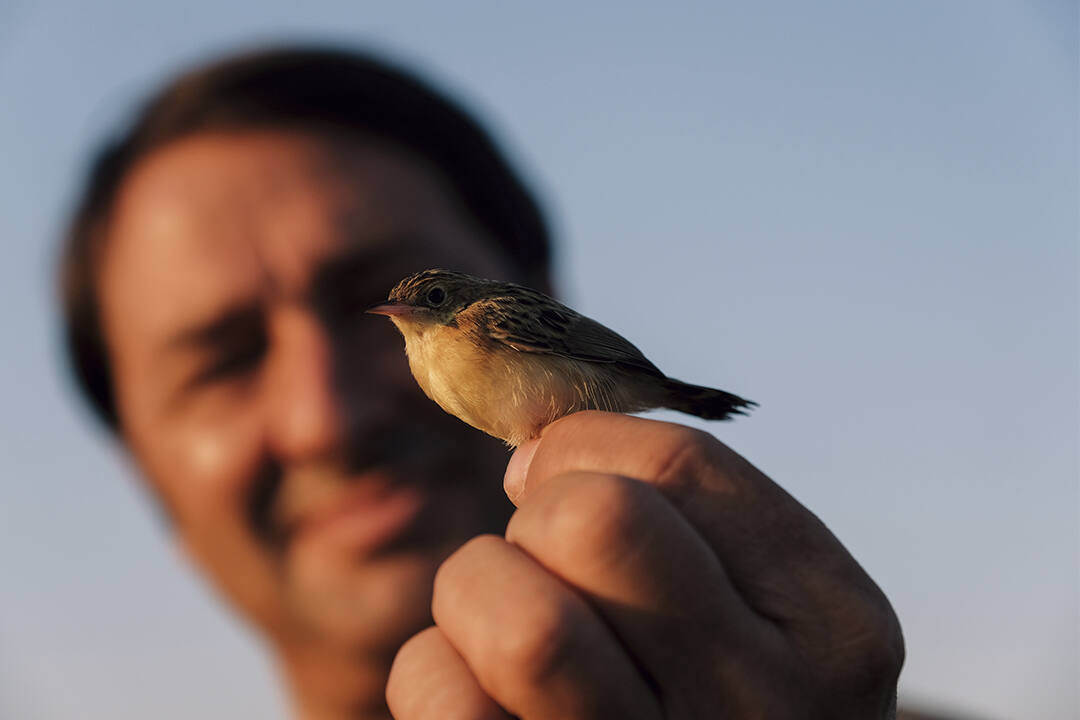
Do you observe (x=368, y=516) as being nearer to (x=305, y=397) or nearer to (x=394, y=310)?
(x=305, y=397)

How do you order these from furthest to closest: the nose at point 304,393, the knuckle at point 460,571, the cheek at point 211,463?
1. the cheek at point 211,463
2. the nose at point 304,393
3. the knuckle at point 460,571

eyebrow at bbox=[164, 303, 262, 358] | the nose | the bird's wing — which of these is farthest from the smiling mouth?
the bird's wing

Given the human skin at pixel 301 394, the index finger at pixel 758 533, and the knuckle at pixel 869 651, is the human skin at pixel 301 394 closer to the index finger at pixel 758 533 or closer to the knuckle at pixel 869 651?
the index finger at pixel 758 533

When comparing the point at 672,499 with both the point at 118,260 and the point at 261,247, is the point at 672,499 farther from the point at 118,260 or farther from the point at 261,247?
the point at 118,260

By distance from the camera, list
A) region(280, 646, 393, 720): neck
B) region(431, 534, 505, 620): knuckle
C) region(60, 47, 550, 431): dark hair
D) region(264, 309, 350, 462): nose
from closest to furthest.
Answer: region(431, 534, 505, 620): knuckle → region(264, 309, 350, 462): nose → region(280, 646, 393, 720): neck → region(60, 47, 550, 431): dark hair

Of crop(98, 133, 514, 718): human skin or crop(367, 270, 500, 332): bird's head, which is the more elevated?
crop(367, 270, 500, 332): bird's head

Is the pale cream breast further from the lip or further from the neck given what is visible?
the neck

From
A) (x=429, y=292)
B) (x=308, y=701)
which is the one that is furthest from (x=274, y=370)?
(x=308, y=701)

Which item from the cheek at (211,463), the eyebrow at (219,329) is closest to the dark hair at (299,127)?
the eyebrow at (219,329)
